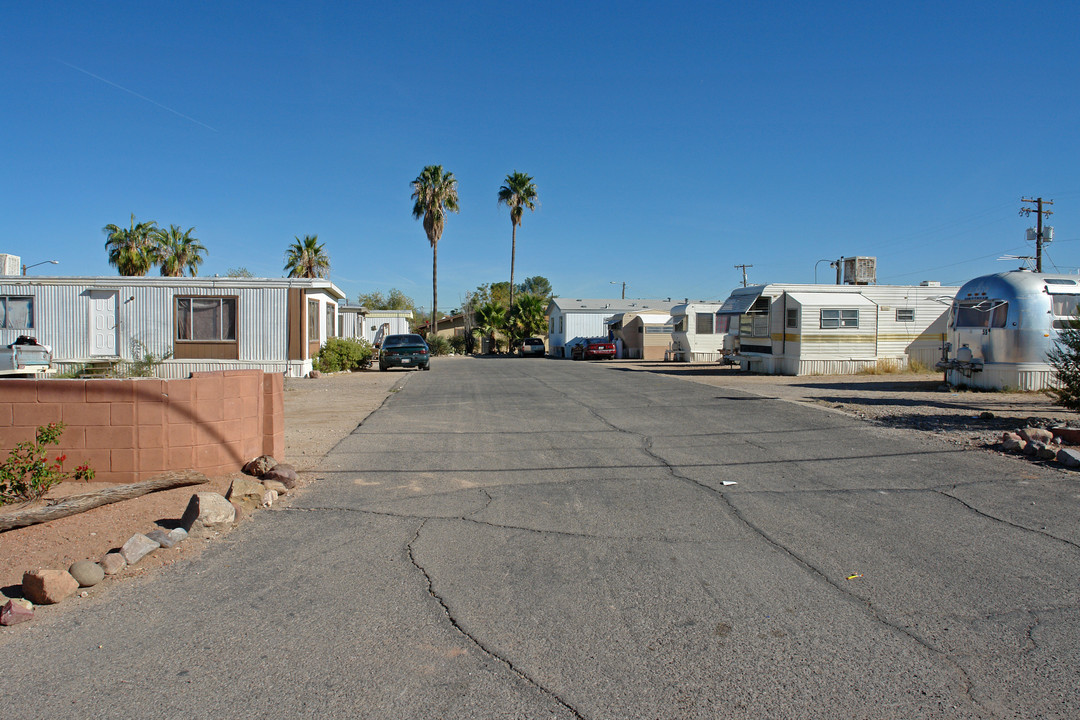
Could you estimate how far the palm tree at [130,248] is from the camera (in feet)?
132

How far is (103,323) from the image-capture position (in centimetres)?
2083

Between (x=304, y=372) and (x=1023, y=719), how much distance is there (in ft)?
71.2

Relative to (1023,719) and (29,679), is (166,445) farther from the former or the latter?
(1023,719)

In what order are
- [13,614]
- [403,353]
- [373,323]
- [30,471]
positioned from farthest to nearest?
[373,323], [403,353], [30,471], [13,614]

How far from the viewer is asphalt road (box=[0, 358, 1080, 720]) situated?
314 cm

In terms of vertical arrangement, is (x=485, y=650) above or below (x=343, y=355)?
below

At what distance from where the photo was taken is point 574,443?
31.8ft

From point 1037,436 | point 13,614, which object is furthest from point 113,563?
point 1037,436

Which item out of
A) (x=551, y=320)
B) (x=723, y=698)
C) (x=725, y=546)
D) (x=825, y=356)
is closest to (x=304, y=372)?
(x=825, y=356)

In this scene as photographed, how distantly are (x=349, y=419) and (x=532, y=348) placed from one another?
36.3 metres

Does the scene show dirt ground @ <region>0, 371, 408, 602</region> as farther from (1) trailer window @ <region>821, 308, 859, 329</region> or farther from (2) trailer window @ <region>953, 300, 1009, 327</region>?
(1) trailer window @ <region>821, 308, 859, 329</region>

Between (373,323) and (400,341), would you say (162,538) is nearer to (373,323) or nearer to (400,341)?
(400,341)

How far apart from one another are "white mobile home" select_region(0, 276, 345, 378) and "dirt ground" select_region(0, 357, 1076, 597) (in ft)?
6.26

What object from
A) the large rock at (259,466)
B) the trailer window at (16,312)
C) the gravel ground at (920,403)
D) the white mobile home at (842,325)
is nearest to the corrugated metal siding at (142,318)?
the trailer window at (16,312)
